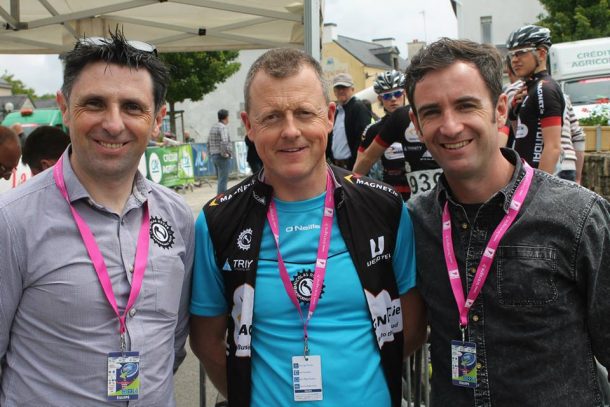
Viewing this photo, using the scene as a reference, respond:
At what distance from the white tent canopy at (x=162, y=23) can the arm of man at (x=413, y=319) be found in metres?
4.23

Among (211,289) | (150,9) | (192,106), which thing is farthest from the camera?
(192,106)

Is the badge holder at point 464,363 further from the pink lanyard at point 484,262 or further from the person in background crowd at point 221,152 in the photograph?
the person in background crowd at point 221,152

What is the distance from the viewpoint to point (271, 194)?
2311 mm

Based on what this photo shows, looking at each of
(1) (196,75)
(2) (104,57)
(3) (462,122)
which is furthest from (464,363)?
(1) (196,75)

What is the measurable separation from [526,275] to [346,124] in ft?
19.5

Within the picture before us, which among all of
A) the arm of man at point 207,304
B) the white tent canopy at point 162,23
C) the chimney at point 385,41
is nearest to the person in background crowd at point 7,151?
the white tent canopy at point 162,23

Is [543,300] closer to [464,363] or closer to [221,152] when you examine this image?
[464,363]

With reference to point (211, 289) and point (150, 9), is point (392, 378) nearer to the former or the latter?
point (211, 289)

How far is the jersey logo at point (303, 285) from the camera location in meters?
2.17

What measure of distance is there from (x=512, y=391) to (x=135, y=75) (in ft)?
5.64

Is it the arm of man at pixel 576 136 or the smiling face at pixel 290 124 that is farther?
the arm of man at pixel 576 136

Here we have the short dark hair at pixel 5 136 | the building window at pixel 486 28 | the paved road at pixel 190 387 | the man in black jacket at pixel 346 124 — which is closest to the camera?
the paved road at pixel 190 387

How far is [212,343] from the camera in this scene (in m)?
2.45

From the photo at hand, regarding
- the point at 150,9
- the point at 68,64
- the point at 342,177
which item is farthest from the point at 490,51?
the point at 150,9
